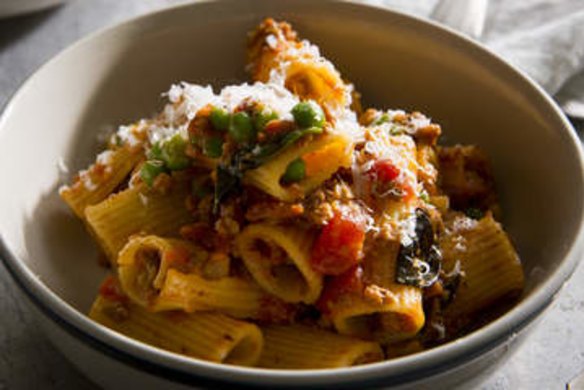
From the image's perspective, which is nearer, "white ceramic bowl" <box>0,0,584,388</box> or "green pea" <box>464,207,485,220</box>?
"white ceramic bowl" <box>0,0,584,388</box>

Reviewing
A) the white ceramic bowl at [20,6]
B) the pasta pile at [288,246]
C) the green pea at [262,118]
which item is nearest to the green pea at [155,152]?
the pasta pile at [288,246]

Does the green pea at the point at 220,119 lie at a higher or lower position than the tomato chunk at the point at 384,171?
higher

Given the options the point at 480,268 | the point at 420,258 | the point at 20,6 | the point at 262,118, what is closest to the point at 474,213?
the point at 480,268

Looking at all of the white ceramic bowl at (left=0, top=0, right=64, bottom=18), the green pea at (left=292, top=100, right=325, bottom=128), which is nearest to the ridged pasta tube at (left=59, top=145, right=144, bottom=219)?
the green pea at (left=292, top=100, right=325, bottom=128)

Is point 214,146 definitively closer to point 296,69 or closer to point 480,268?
point 296,69

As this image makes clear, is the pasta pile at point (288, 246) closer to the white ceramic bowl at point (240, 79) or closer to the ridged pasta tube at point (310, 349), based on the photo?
the ridged pasta tube at point (310, 349)

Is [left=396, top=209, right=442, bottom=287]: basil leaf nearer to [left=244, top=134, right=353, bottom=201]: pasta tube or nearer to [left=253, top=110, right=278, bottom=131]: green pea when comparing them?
[left=244, top=134, right=353, bottom=201]: pasta tube

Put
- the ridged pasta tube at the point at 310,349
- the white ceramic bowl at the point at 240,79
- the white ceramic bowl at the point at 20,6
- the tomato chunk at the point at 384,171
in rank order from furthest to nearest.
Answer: the white ceramic bowl at the point at 20,6 → the tomato chunk at the point at 384,171 → the ridged pasta tube at the point at 310,349 → the white ceramic bowl at the point at 240,79
